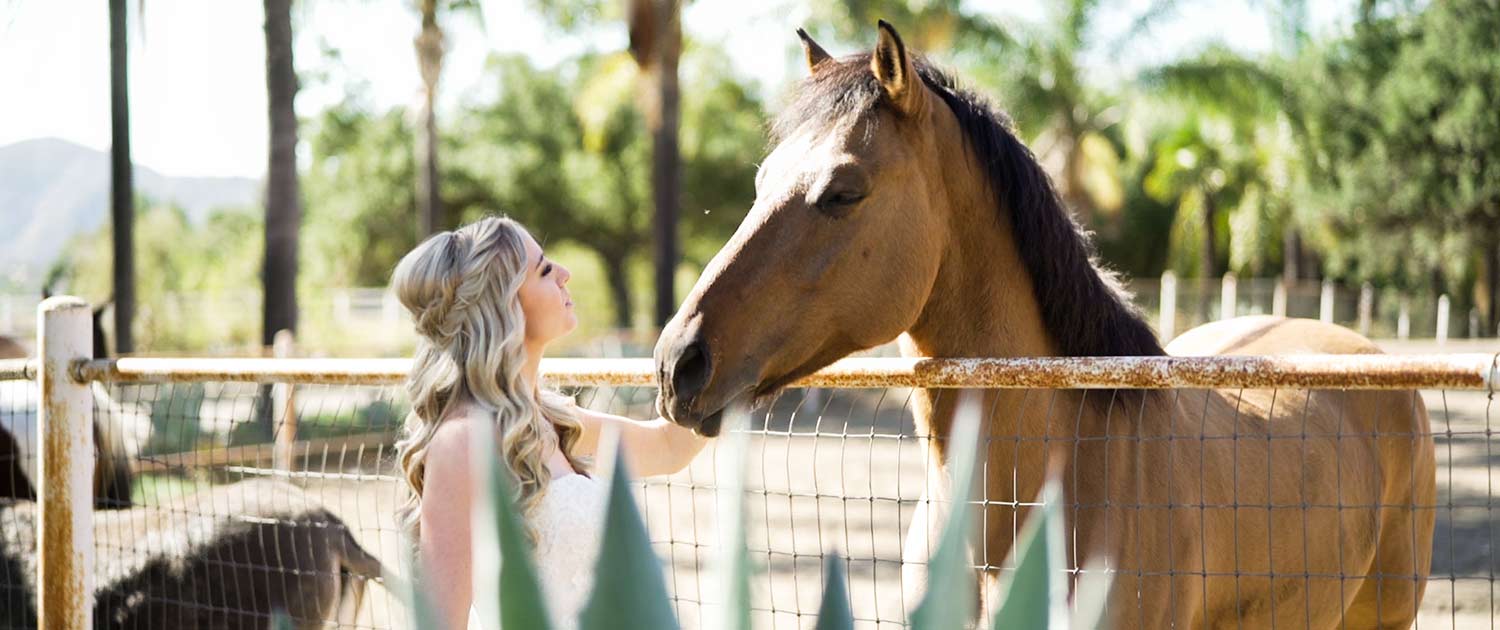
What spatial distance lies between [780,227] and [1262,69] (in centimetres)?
2419

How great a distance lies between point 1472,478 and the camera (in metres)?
10.3

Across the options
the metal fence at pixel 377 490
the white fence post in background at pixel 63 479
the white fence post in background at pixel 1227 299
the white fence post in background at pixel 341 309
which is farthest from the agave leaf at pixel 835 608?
the white fence post in background at pixel 1227 299

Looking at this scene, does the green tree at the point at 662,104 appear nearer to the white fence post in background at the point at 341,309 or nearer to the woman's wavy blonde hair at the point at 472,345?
the white fence post in background at the point at 341,309

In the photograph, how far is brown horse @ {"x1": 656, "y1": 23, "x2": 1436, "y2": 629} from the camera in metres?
2.26

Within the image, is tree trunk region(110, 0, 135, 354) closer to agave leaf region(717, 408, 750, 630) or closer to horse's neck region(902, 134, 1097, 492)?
horse's neck region(902, 134, 1097, 492)

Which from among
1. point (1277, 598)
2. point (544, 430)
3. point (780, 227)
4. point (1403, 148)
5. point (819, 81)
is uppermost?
point (1403, 148)

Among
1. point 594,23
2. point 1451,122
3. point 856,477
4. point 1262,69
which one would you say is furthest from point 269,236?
point 1451,122

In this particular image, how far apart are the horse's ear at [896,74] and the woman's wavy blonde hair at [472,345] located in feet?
2.68

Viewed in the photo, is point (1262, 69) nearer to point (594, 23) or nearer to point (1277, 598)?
point (594, 23)

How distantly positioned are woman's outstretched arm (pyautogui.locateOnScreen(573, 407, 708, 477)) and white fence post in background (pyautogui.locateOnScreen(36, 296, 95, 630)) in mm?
1478

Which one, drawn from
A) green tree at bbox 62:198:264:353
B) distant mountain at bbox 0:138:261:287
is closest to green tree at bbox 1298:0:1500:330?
green tree at bbox 62:198:264:353

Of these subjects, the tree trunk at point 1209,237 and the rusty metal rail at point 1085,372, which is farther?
the tree trunk at point 1209,237

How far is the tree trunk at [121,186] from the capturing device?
36.1 ft

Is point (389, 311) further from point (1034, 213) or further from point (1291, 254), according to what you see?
point (1291, 254)
